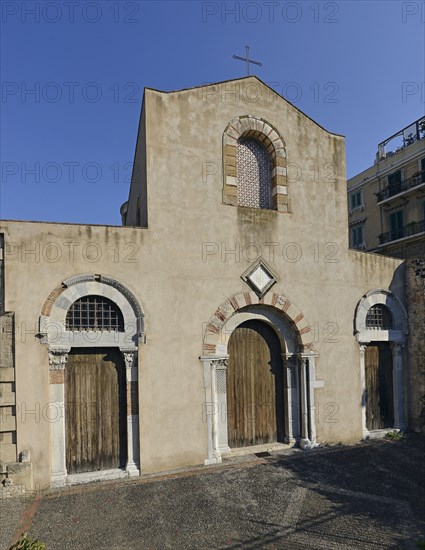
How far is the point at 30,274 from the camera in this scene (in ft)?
27.6

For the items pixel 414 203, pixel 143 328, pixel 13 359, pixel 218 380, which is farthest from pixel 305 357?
pixel 414 203

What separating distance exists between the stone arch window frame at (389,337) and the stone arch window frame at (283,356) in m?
1.74

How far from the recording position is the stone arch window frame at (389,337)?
37.6ft

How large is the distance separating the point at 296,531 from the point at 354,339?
6241 millimetres

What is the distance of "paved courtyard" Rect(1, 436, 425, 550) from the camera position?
6.27m

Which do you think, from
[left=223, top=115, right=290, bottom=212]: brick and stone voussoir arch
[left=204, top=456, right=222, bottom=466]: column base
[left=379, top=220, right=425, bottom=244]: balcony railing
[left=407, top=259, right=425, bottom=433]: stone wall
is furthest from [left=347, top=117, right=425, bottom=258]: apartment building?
[left=204, top=456, right=222, bottom=466]: column base

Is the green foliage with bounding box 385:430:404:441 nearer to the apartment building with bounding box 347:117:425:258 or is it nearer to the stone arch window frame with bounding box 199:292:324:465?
the stone arch window frame with bounding box 199:292:324:465

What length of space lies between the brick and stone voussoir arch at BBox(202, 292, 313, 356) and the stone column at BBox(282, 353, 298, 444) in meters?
0.52

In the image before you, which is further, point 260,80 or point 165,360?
point 260,80

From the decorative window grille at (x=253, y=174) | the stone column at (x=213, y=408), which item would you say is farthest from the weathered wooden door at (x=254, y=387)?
the decorative window grille at (x=253, y=174)

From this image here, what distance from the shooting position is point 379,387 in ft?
39.1

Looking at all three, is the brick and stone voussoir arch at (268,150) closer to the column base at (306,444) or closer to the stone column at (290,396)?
the stone column at (290,396)

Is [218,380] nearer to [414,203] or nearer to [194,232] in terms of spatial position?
[194,232]

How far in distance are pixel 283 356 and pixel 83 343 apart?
5451 mm
